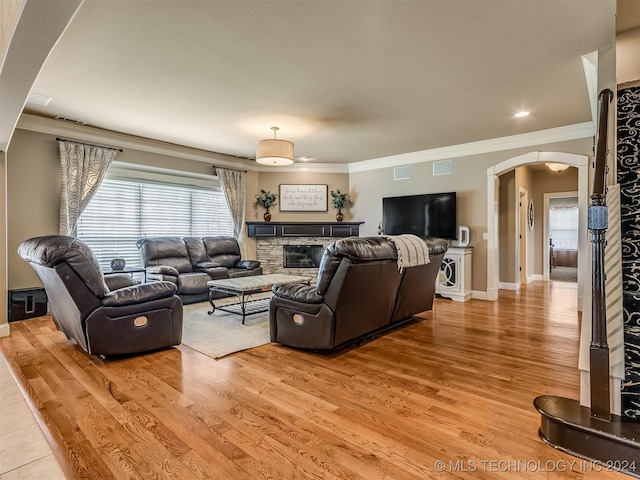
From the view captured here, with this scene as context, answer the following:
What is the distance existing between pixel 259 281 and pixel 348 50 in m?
2.84

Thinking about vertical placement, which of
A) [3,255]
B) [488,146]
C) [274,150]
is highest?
[488,146]

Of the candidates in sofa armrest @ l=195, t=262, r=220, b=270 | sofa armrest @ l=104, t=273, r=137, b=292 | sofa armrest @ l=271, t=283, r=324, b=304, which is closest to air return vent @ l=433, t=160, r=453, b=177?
sofa armrest @ l=271, t=283, r=324, b=304

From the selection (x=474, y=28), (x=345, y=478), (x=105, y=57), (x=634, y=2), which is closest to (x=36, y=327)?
(x=105, y=57)

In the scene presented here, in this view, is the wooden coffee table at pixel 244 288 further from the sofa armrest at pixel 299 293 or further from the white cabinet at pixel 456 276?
the white cabinet at pixel 456 276

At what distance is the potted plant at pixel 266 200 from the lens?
7211mm

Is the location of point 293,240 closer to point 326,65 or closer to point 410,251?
point 410,251

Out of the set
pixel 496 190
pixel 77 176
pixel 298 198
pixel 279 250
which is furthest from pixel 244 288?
pixel 496 190

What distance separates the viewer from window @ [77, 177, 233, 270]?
527cm

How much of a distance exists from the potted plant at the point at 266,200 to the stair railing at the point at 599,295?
20.0 ft

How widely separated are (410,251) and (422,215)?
313cm

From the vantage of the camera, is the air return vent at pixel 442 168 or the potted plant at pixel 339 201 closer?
the air return vent at pixel 442 168

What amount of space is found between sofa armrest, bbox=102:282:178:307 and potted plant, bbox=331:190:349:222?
469 cm

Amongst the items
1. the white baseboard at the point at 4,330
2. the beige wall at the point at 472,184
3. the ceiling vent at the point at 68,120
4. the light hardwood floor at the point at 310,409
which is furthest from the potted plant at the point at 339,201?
the white baseboard at the point at 4,330

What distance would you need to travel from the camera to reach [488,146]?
18.3ft
